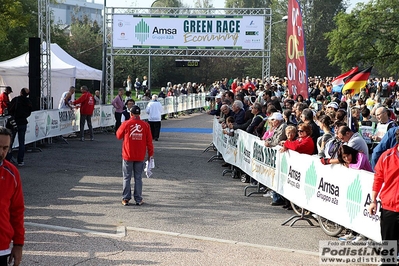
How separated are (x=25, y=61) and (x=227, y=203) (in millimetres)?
19855

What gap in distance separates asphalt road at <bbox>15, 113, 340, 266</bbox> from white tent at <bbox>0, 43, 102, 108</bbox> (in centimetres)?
1153

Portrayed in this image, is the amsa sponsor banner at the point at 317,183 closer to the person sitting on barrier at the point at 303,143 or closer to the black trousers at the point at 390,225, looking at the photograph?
the person sitting on barrier at the point at 303,143

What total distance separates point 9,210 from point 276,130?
8488 mm

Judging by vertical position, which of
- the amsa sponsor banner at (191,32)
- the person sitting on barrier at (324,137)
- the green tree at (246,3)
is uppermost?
the green tree at (246,3)

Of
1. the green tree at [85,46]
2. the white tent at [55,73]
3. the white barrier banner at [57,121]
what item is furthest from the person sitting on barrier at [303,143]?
the green tree at [85,46]

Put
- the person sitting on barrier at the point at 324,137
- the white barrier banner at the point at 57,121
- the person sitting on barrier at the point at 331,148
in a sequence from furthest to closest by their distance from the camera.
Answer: the white barrier banner at the point at 57,121, the person sitting on barrier at the point at 324,137, the person sitting on barrier at the point at 331,148

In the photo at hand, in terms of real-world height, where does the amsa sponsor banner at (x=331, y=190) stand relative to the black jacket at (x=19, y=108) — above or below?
below

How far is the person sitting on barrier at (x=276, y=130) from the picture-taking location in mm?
12797

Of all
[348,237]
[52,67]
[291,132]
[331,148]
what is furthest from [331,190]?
[52,67]

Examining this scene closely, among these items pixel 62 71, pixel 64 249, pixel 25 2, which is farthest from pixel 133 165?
pixel 25 2

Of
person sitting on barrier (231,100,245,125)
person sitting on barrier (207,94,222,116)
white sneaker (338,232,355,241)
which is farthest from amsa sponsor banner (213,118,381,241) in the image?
person sitting on barrier (207,94,222,116)

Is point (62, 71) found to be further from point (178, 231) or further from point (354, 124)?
point (178, 231)

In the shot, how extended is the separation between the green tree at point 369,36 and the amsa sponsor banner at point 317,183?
46.0 m

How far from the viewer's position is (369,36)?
58.3 meters
